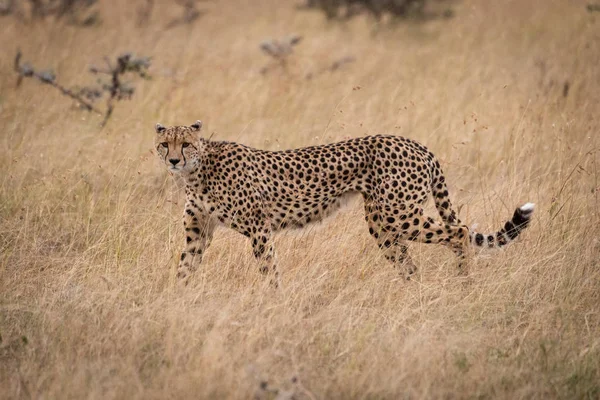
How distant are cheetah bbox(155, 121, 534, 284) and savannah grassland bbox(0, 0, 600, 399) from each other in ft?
0.49

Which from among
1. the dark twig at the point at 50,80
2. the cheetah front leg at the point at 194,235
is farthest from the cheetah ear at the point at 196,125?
the dark twig at the point at 50,80

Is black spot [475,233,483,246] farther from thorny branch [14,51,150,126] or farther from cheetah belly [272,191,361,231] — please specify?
thorny branch [14,51,150,126]

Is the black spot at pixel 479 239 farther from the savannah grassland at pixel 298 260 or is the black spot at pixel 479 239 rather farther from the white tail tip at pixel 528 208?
the white tail tip at pixel 528 208

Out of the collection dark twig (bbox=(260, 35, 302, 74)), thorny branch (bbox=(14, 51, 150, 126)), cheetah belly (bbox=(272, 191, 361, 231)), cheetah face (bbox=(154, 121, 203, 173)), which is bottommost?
cheetah belly (bbox=(272, 191, 361, 231))

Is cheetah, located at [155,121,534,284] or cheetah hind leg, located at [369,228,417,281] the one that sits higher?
cheetah, located at [155,121,534,284]

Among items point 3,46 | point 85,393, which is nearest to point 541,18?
point 3,46

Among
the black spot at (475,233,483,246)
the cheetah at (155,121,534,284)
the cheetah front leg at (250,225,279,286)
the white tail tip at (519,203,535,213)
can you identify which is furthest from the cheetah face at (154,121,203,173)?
the white tail tip at (519,203,535,213)

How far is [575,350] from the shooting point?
3.68 metres

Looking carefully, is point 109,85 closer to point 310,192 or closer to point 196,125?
point 196,125

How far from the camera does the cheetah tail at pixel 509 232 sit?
432cm

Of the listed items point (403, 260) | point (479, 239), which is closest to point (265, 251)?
point (403, 260)

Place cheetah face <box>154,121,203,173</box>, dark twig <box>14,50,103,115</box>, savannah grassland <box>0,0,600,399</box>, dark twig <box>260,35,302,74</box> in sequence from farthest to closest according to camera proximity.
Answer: dark twig <box>260,35,302,74</box> → dark twig <box>14,50,103,115</box> → cheetah face <box>154,121,203,173</box> → savannah grassland <box>0,0,600,399</box>

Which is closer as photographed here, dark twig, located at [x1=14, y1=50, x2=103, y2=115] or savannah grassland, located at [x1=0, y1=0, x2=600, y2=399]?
savannah grassland, located at [x1=0, y1=0, x2=600, y2=399]

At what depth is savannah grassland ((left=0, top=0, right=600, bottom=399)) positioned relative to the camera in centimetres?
344
